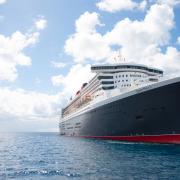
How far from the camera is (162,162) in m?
19.8

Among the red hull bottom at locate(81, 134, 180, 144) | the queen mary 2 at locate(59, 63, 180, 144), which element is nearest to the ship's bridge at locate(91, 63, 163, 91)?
the queen mary 2 at locate(59, 63, 180, 144)

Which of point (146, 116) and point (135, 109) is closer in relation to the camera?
point (146, 116)

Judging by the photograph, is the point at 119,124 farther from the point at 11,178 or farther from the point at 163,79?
the point at 11,178

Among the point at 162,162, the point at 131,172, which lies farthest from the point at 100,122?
the point at 131,172

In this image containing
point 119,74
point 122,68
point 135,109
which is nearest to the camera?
point 135,109

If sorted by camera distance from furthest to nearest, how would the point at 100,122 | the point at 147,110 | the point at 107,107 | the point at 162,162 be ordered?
1. the point at 100,122
2. the point at 107,107
3. the point at 147,110
4. the point at 162,162

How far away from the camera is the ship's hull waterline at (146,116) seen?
29.5 metres

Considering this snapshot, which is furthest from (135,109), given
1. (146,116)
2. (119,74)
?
(119,74)

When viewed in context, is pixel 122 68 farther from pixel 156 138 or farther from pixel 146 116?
pixel 156 138

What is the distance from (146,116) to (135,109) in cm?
177

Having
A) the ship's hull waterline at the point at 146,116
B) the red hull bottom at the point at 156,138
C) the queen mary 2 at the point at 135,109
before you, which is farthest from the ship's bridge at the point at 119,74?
the red hull bottom at the point at 156,138

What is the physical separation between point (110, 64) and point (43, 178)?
35.0 metres

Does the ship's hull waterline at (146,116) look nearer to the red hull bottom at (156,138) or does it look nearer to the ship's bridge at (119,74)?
the red hull bottom at (156,138)

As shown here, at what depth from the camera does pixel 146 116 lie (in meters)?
31.6
